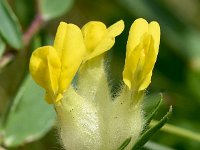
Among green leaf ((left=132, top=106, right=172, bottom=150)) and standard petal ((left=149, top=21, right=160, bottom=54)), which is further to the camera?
standard petal ((left=149, top=21, right=160, bottom=54))

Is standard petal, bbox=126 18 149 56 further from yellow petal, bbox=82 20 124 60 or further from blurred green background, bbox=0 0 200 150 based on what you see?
blurred green background, bbox=0 0 200 150

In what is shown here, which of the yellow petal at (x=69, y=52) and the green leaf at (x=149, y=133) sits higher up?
A: the yellow petal at (x=69, y=52)

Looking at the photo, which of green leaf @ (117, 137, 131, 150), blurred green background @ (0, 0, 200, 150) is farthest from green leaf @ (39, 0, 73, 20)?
green leaf @ (117, 137, 131, 150)

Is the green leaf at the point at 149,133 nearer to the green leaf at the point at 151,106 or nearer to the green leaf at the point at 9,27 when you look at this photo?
the green leaf at the point at 151,106

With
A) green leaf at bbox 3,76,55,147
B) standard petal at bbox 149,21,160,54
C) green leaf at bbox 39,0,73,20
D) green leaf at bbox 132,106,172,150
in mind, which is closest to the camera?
green leaf at bbox 132,106,172,150

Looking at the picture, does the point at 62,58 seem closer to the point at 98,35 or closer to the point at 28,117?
the point at 98,35

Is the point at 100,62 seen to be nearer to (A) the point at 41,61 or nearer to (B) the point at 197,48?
(A) the point at 41,61

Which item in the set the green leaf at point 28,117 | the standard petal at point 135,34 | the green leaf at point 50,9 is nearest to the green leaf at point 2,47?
the green leaf at point 28,117
